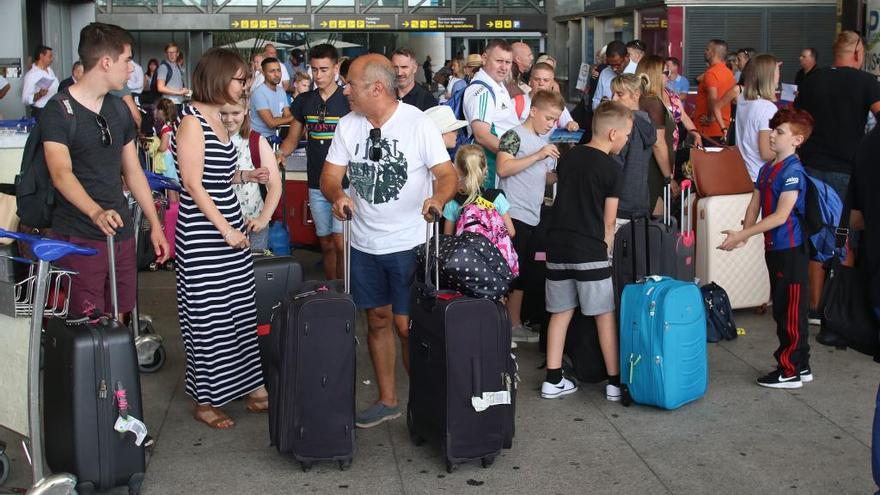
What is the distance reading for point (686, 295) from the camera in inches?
229

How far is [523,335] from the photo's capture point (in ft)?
24.6

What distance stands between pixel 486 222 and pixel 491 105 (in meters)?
1.32

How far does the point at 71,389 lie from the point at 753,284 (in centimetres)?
526

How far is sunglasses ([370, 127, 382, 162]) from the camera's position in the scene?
5207 mm

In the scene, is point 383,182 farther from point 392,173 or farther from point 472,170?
point 472,170

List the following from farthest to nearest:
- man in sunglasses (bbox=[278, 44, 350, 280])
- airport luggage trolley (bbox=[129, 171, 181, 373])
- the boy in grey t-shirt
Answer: man in sunglasses (bbox=[278, 44, 350, 280]), the boy in grey t-shirt, airport luggage trolley (bbox=[129, 171, 181, 373])

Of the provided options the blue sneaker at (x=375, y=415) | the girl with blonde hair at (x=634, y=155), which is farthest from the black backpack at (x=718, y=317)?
the blue sneaker at (x=375, y=415)

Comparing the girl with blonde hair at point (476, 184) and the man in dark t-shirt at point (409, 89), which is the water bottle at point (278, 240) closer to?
the man in dark t-shirt at point (409, 89)

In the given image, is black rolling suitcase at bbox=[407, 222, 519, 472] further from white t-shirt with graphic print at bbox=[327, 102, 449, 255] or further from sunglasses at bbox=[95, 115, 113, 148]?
sunglasses at bbox=[95, 115, 113, 148]

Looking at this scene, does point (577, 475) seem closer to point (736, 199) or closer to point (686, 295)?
point (686, 295)

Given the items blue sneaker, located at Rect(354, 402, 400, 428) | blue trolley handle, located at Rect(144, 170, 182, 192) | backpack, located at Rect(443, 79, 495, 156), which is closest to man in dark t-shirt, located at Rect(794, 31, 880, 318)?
backpack, located at Rect(443, 79, 495, 156)

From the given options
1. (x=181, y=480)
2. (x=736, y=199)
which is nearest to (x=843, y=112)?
(x=736, y=199)

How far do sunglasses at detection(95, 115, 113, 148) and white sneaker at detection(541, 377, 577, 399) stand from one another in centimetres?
266

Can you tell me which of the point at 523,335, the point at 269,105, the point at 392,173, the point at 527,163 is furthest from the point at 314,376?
the point at 269,105
